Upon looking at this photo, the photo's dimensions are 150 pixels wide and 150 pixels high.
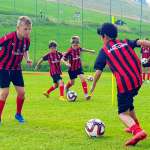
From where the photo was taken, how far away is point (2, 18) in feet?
212

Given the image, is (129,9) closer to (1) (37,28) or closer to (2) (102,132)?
(1) (37,28)

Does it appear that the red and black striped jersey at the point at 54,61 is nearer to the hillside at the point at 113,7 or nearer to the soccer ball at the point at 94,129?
the soccer ball at the point at 94,129

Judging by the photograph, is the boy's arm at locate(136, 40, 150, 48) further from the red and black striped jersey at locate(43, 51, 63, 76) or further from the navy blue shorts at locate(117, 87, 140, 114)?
the red and black striped jersey at locate(43, 51, 63, 76)

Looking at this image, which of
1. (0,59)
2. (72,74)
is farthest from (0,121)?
(72,74)

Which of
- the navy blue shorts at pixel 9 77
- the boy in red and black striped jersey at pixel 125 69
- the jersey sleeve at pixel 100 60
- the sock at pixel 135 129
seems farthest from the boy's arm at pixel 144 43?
the navy blue shorts at pixel 9 77

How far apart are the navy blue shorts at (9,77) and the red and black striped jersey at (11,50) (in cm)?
9

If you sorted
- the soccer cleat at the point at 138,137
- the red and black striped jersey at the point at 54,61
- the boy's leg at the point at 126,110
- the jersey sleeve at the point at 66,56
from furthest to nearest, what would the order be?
the red and black striped jersey at the point at 54,61 < the jersey sleeve at the point at 66,56 < the boy's leg at the point at 126,110 < the soccer cleat at the point at 138,137

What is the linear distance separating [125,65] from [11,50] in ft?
10.3

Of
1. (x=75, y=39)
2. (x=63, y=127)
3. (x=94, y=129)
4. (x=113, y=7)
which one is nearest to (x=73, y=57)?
(x=75, y=39)

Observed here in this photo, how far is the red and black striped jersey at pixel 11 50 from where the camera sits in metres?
10.6

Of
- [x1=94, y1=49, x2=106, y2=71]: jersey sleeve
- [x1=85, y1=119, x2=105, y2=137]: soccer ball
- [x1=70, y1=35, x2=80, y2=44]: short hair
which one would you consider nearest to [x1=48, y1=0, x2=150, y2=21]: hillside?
[x1=70, y1=35, x2=80, y2=44]: short hair

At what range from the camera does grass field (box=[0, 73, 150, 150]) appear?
8.39m

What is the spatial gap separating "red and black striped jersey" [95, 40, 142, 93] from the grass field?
3.20ft

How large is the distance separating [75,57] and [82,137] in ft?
28.3
